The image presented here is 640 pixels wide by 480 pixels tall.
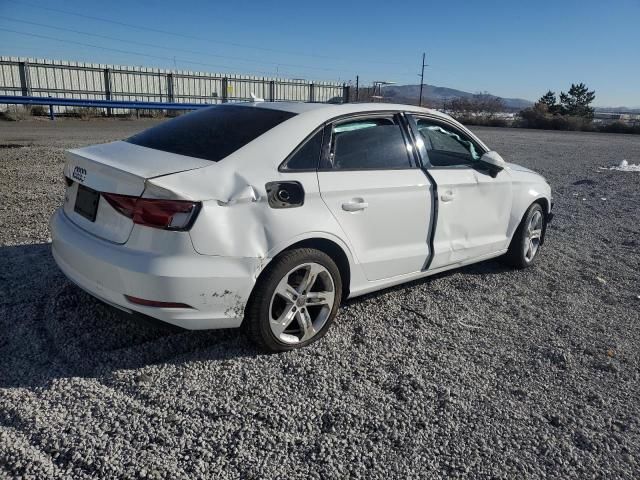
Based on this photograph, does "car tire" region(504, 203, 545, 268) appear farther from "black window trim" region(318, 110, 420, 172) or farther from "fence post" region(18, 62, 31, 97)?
"fence post" region(18, 62, 31, 97)

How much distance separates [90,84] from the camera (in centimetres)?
3031

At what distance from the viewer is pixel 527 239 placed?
5500 millimetres

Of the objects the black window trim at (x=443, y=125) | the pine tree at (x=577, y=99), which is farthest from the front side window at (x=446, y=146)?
the pine tree at (x=577, y=99)

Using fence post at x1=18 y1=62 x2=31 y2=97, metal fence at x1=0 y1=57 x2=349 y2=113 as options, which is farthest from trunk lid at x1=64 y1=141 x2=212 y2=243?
fence post at x1=18 y1=62 x2=31 y2=97

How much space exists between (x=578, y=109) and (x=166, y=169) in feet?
233

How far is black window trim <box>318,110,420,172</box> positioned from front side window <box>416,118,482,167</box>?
0.83 feet

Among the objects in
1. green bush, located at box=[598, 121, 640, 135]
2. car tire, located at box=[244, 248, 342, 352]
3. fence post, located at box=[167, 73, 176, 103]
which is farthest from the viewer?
green bush, located at box=[598, 121, 640, 135]

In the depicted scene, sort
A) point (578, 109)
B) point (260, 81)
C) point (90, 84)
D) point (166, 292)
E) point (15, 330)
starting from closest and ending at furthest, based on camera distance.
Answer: point (166, 292) < point (15, 330) < point (90, 84) < point (260, 81) < point (578, 109)

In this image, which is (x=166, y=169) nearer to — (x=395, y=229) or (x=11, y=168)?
(x=395, y=229)

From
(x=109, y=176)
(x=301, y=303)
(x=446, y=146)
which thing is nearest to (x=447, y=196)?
(x=446, y=146)

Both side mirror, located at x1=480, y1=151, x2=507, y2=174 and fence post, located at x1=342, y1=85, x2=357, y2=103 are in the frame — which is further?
fence post, located at x1=342, y1=85, x2=357, y2=103

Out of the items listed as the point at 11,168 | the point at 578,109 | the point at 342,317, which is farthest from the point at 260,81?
the point at 578,109

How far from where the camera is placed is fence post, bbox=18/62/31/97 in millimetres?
27188

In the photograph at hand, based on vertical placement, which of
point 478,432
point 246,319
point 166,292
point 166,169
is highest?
point 166,169
